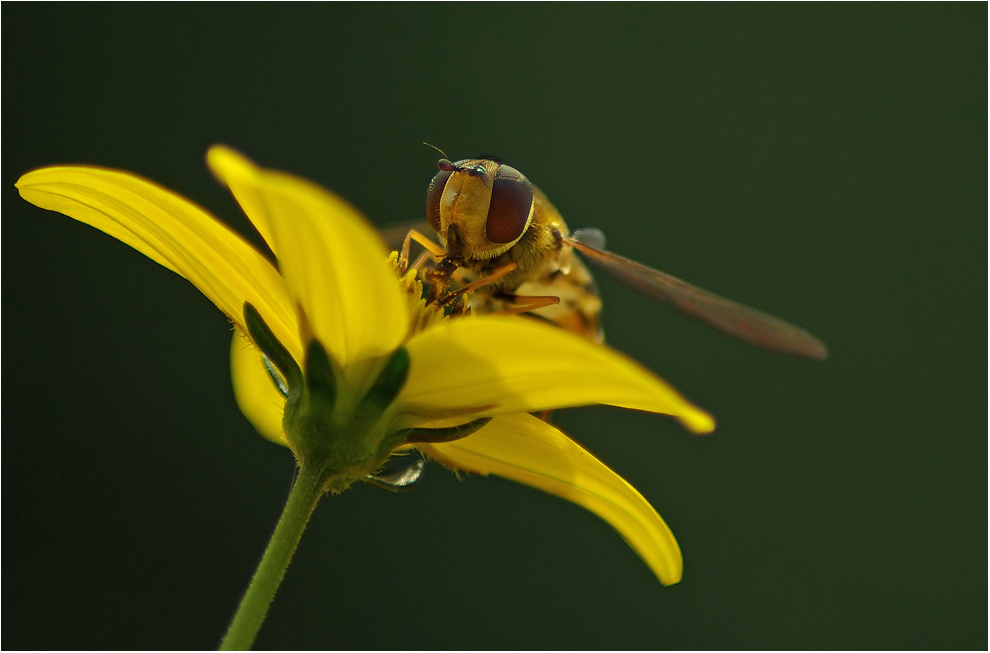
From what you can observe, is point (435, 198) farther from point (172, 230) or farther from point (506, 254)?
point (172, 230)

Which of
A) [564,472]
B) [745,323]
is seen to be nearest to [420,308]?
[564,472]

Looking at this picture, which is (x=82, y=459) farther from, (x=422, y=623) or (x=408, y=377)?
(x=408, y=377)

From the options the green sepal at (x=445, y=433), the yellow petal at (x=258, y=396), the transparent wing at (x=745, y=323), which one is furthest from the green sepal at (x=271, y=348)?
the transparent wing at (x=745, y=323)

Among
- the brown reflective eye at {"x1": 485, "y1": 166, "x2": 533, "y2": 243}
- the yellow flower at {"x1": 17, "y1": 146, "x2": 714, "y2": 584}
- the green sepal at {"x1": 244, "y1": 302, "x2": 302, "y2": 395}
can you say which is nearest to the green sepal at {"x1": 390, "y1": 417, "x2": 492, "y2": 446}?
the yellow flower at {"x1": 17, "y1": 146, "x2": 714, "y2": 584}

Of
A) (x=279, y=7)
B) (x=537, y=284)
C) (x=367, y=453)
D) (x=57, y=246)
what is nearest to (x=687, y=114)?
(x=279, y=7)

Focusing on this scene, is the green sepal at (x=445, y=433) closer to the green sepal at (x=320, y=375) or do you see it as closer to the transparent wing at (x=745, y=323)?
the green sepal at (x=320, y=375)
